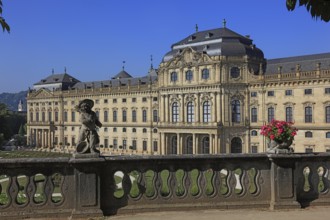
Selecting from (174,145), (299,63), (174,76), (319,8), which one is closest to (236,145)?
(174,145)

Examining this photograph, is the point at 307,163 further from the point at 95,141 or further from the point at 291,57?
the point at 291,57

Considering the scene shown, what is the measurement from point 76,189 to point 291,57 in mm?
54603

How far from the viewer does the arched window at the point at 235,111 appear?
5756 centimetres

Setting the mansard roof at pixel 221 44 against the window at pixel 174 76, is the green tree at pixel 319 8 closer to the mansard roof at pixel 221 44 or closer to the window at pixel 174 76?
the mansard roof at pixel 221 44

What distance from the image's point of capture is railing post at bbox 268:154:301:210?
325 inches

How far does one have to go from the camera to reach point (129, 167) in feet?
26.4

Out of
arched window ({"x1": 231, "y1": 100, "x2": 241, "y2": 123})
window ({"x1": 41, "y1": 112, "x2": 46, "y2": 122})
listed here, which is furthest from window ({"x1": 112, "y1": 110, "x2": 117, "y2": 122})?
arched window ({"x1": 231, "y1": 100, "x2": 241, "y2": 123})

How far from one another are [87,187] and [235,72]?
51128 millimetres

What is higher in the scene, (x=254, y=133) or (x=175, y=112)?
(x=175, y=112)

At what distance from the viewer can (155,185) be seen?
8.01 metres

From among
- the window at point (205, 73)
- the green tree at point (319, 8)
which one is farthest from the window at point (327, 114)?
the green tree at point (319, 8)

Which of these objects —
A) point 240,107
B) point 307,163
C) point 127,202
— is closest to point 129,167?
point 127,202

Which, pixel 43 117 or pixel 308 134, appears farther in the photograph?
pixel 43 117

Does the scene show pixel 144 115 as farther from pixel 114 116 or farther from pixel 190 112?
pixel 190 112
